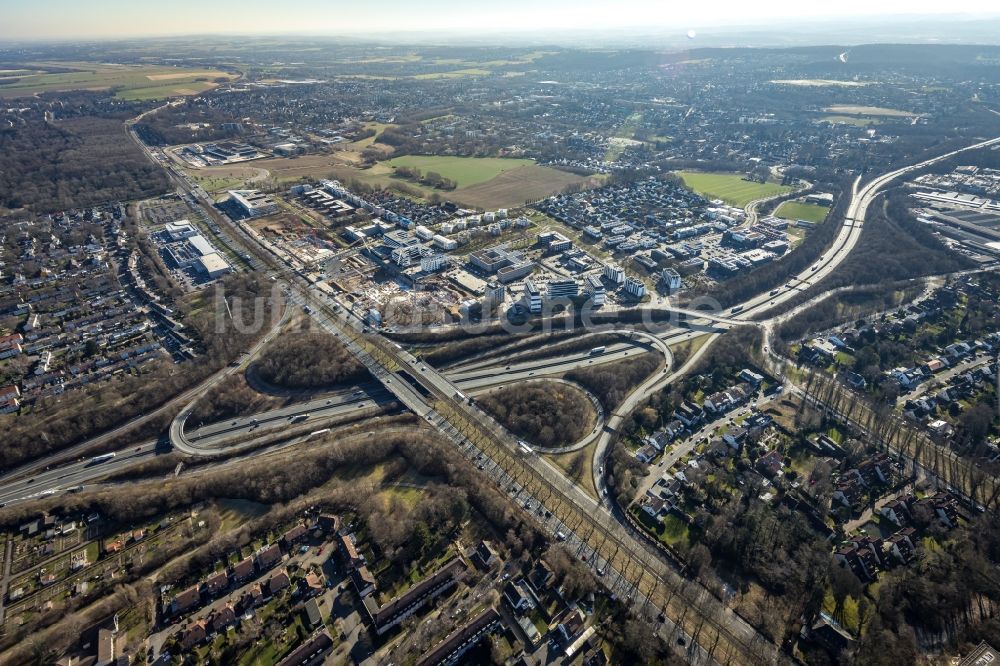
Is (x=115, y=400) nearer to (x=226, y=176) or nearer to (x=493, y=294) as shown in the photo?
(x=493, y=294)

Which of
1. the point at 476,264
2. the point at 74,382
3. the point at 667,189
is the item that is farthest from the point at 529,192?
the point at 74,382

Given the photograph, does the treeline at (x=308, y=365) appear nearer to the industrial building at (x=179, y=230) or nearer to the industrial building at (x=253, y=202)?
the industrial building at (x=179, y=230)

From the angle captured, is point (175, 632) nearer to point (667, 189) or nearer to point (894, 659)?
point (894, 659)

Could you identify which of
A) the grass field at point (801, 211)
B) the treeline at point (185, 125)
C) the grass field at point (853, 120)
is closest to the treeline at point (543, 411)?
the grass field at point (801, 211)

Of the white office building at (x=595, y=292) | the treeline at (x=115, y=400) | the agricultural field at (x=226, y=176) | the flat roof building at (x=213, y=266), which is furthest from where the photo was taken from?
the agricultural field at (x=226, y=176)

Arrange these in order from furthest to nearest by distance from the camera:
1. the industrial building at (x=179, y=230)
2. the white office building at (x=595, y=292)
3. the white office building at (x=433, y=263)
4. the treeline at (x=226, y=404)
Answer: the industrial building at (x=179, y=230) → the white office building at (x=433, y=263) → the white office building at (x=595, y=292) → the treeline at (x=226, y=404)

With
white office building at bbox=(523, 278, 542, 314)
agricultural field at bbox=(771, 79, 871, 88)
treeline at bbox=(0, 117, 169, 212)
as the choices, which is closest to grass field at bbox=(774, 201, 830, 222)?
white office building at bbox=(523, 278, 542, 314)

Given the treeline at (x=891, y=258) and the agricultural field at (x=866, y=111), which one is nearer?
the treeline at (x=891, y=258)

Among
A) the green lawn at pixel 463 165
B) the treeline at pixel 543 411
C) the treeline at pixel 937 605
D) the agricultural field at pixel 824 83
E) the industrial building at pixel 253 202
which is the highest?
the agricultural field at pixel 824 83
